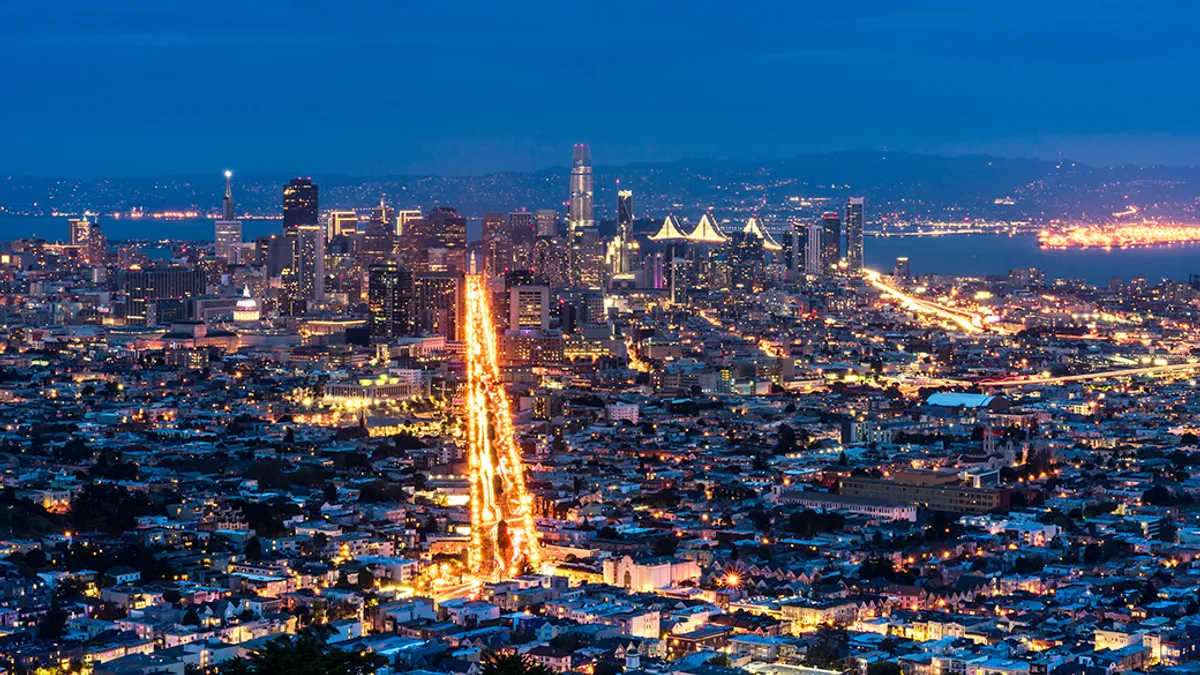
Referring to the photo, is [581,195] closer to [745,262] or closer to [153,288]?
[745,262]

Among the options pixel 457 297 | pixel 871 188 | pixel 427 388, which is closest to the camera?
pixel 427 388

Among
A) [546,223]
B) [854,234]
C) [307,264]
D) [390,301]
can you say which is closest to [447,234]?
[307,264]

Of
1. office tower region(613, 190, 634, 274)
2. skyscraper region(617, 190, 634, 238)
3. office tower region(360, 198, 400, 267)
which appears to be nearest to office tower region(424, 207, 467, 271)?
office tower region(360, 198, 400, 267)

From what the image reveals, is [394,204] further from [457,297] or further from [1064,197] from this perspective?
[457,297]

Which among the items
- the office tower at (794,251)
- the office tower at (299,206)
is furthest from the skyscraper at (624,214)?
the office tower at (299,206)

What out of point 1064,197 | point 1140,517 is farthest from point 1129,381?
point 1064,197
